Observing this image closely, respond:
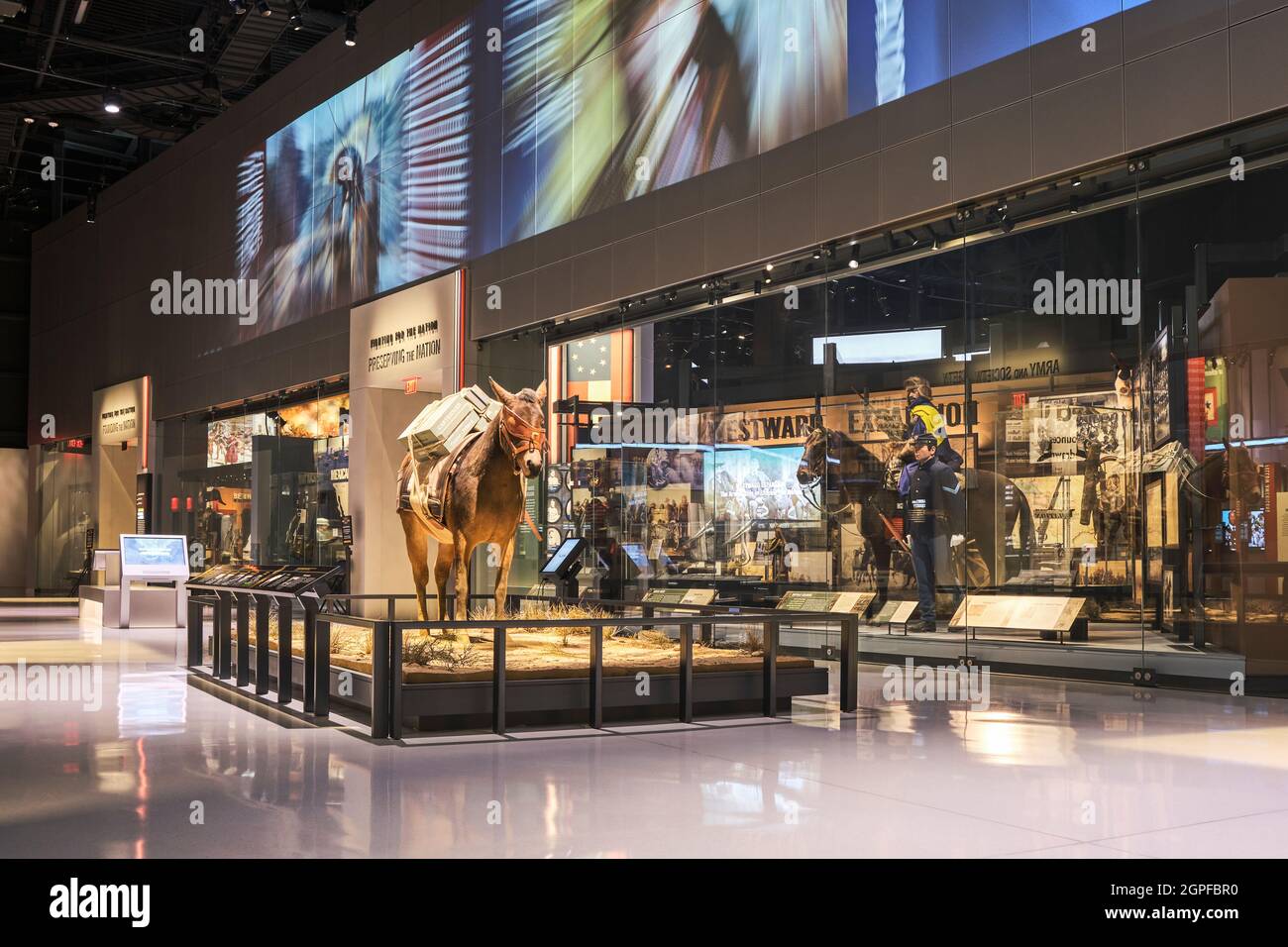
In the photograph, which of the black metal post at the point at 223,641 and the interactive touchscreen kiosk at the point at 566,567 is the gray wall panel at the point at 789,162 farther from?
the black metal post at the point at 223,641

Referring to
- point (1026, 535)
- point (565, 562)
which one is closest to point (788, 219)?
point (1026, 535)

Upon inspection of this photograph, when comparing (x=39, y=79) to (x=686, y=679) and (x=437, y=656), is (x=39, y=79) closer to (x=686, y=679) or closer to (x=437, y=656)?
(x=437, y=656)

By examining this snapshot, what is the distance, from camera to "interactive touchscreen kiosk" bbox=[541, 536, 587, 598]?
15.3 m

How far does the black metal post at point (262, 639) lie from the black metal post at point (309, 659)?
119 centimetres

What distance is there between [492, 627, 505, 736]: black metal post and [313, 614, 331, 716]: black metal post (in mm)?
1400

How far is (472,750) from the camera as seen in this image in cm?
635

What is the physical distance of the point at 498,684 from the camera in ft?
22.6

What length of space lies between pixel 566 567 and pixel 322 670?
762 cm

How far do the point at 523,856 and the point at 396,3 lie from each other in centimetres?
1975

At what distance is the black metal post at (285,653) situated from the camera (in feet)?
27.7

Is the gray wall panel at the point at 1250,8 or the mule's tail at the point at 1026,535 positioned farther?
the mule's tail at the point at 1026,535

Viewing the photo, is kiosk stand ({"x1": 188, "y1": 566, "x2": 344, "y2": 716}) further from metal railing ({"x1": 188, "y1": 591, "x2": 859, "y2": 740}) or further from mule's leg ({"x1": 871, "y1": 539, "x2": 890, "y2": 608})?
mule's leg ({"x1": 871, "y1": 539, "x2": 890, "y2": 608})

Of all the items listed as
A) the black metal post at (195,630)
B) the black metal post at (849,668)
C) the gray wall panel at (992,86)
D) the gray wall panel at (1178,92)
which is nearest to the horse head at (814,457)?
the gray wall panel at (992,86)

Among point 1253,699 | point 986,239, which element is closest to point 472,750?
point 1253,699
